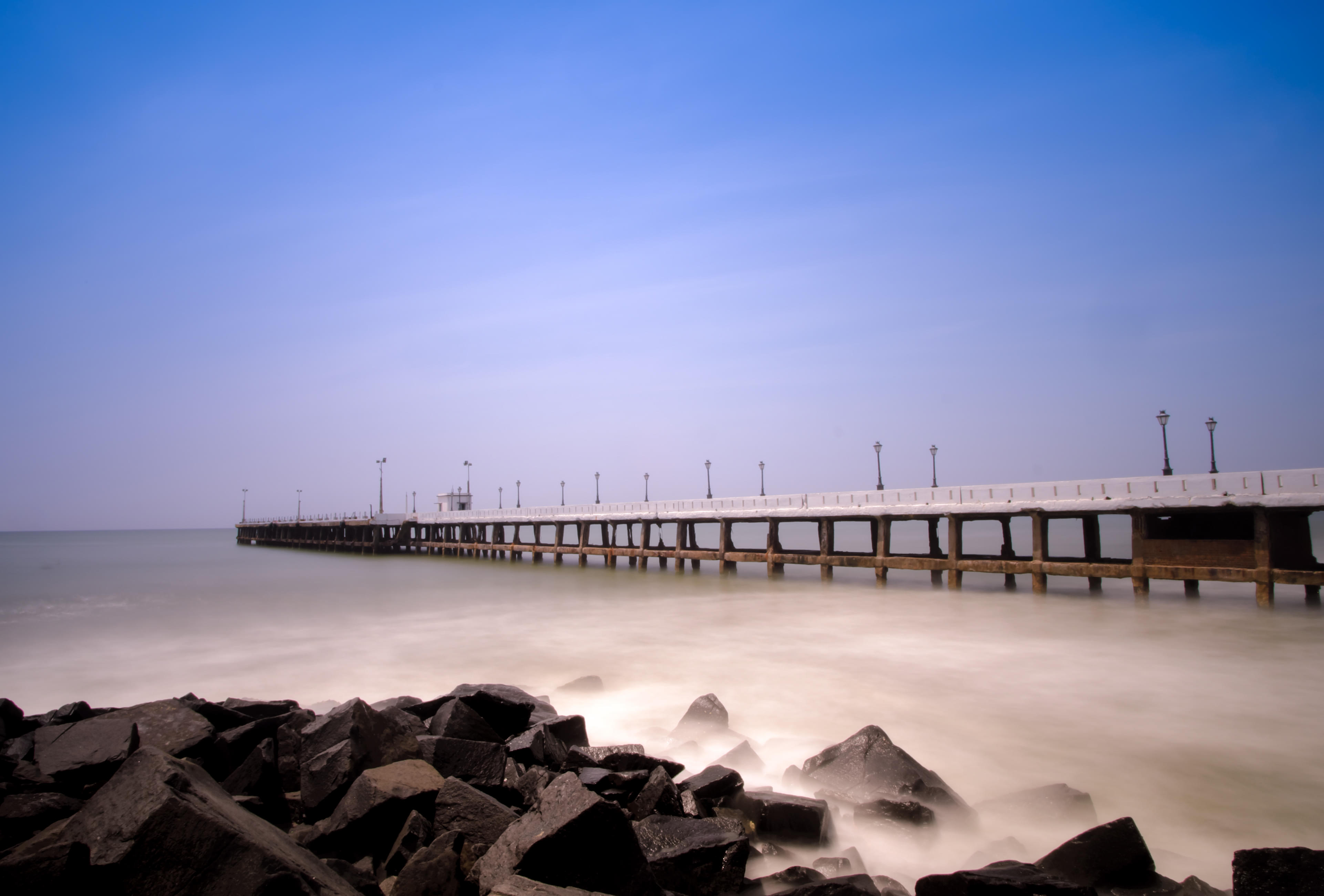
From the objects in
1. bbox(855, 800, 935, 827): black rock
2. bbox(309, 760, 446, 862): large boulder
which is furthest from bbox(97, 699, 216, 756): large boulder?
bbox(855, 800, 935, 827): black rock

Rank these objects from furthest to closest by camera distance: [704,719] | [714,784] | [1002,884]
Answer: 1. [704,719]
2. [714,784]
3. [1002,884]

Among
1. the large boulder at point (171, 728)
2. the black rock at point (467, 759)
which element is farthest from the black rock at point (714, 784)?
the large boulder at point (171, 728)

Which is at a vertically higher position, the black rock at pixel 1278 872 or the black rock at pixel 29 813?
the black rock at pixel 29 813

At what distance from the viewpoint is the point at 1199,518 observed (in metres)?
21.6

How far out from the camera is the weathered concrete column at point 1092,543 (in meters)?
24.7

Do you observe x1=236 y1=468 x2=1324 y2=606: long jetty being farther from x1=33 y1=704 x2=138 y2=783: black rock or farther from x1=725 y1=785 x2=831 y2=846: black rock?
x1=33 y1=704 x2=138 y2=783: black rock

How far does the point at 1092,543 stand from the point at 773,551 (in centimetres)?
1213

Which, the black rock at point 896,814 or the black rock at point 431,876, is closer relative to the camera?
the black rock at point 431,876

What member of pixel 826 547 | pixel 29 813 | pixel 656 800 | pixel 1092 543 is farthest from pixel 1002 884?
pixel 826 547

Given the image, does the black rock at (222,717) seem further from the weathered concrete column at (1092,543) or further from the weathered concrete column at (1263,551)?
the weathered concrete column at (1092,543)

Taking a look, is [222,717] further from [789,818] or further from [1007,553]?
[1007,553]

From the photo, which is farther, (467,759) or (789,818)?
(467,759)

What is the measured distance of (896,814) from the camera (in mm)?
7000

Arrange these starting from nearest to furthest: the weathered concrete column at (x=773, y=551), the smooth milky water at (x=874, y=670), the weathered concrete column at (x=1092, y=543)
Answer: the smooth milky water at (x=874, y=670) < the weathered concrete column at (x=1092, y=543) < the weathered concrete column at (x=773, y=551)
